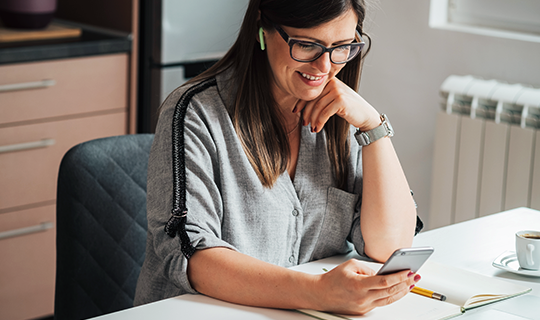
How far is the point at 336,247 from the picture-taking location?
1341 mm

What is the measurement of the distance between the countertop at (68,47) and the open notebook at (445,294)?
143cm

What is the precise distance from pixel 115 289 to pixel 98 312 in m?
0.06

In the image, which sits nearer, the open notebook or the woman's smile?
the open notebook

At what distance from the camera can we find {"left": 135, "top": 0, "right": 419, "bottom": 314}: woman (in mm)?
1060

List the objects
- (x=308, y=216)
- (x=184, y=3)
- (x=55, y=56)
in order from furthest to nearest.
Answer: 1. (x=184, y=3)
2. (x=55, y=56)
3. (x=308, y=216)

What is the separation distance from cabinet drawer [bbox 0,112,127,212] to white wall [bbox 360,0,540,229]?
1105mm

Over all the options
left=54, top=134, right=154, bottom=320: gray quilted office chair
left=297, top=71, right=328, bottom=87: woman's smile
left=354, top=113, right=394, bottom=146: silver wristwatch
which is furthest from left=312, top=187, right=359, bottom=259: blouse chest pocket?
left=54, top=134, right=154, bottom=320: gray quilted office chair

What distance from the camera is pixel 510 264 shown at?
4.21 ft

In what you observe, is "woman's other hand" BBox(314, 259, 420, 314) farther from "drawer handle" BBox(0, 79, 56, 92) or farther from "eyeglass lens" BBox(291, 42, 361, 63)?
"drawer handle" BBox(0, 79, 56, 92)

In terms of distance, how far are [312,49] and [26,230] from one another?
1.55 meters

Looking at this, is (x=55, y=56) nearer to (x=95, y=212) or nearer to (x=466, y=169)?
(x=95, y=212)

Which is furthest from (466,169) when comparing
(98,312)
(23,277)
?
(23,277)

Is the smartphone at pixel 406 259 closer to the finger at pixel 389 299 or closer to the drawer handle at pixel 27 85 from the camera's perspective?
the finger at pixel 389 299

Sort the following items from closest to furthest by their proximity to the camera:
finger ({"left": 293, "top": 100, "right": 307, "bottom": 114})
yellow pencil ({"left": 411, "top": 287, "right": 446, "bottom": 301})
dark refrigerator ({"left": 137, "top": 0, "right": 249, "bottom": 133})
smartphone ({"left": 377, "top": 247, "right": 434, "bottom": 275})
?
smartphone ({"left": 377, "top": 247, "right": 434, "bottom": 275}) → yellow pencil ({"left": 411, "top": 287, "right": 446, "bottom": 301}) → finger ({"left": 293, "top": 100, "right": 307, "bottom": 114}) → dark refrigerator ({"left": 137, "top": 0, "right": 249, "bottom": 133})
